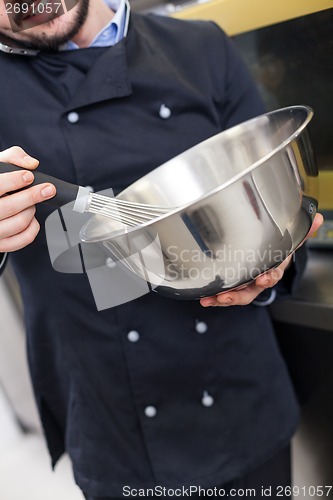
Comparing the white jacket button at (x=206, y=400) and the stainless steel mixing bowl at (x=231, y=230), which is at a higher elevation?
the stainless steel mixing bowl at (x=231, y=230)

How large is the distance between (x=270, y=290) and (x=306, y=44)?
1.03ft

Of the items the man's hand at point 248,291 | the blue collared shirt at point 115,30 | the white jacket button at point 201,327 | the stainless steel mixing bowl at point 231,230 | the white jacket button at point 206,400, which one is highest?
the blue collared shirt at point 115,30

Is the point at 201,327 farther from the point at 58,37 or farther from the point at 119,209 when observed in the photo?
the point at 58,37

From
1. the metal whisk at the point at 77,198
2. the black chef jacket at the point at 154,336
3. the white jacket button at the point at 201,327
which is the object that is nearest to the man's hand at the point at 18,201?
the metal whisk at the point at 77,198

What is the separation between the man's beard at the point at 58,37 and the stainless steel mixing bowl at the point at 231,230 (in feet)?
0.62

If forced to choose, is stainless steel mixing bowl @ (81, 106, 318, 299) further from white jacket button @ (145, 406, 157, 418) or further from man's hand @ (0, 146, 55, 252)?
white jacket button @ (145, 406, 157, 418)

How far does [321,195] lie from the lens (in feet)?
2.06

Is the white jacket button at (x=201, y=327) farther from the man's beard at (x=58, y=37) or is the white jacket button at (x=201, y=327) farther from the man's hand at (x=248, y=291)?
the man's beard at (x=58, y=37)

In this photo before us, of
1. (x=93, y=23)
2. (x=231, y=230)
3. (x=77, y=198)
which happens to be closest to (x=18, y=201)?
(x=77, y=198)

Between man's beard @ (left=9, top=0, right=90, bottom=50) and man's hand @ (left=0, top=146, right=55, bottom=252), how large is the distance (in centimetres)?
16

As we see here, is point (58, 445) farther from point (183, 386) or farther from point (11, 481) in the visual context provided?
Answer: point (11, 481)

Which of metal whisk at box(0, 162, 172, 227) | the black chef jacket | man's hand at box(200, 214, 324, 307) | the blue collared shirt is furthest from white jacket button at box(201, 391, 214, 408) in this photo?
the blue collared shirt

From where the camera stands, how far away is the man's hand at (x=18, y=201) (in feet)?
1.06

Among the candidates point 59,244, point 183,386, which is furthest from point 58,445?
point 59,244
